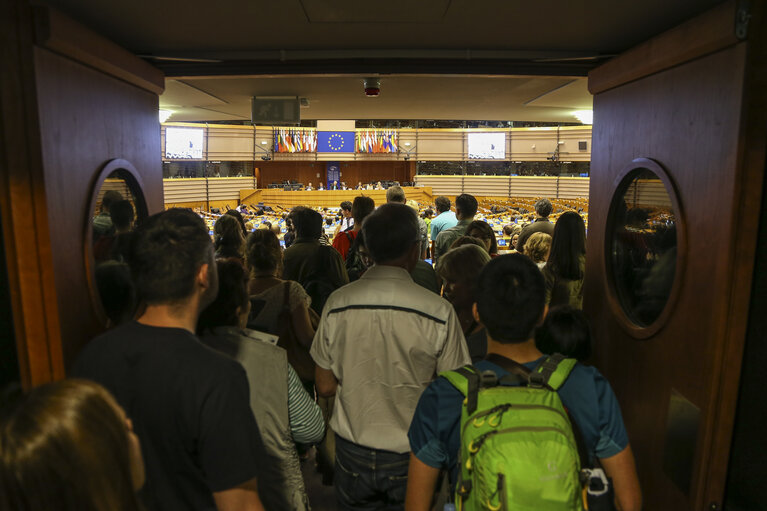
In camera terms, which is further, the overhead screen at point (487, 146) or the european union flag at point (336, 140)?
the european union flag at point (336, 140)

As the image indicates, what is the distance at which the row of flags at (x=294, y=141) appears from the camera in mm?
23375

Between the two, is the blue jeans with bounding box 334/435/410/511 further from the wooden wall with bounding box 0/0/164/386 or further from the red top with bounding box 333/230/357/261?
the red top with bounding box 333/230/357/261

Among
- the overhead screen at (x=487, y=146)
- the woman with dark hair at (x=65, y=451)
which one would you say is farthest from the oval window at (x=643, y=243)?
the overhead screen at (x=487, y=146)

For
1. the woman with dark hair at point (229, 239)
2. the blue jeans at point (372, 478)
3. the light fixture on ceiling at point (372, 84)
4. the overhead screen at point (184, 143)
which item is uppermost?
the overhead screen at point (184, 143)

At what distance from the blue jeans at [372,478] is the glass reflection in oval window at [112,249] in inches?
51.8

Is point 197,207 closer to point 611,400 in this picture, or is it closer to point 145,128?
point 145,128

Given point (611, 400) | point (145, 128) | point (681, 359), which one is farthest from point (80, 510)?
point (145, 128)

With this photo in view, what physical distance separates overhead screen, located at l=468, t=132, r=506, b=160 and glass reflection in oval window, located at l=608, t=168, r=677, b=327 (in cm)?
2097

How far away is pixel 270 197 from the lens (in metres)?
21.2

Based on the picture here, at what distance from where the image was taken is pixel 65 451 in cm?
79

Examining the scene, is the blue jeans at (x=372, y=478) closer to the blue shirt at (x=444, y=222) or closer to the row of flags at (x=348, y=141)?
the blue shirt at (x=444, y=222)

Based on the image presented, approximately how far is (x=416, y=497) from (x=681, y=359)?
4.68 feet

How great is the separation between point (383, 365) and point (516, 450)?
2.41 feet

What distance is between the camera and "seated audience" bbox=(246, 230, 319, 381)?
2541mm
